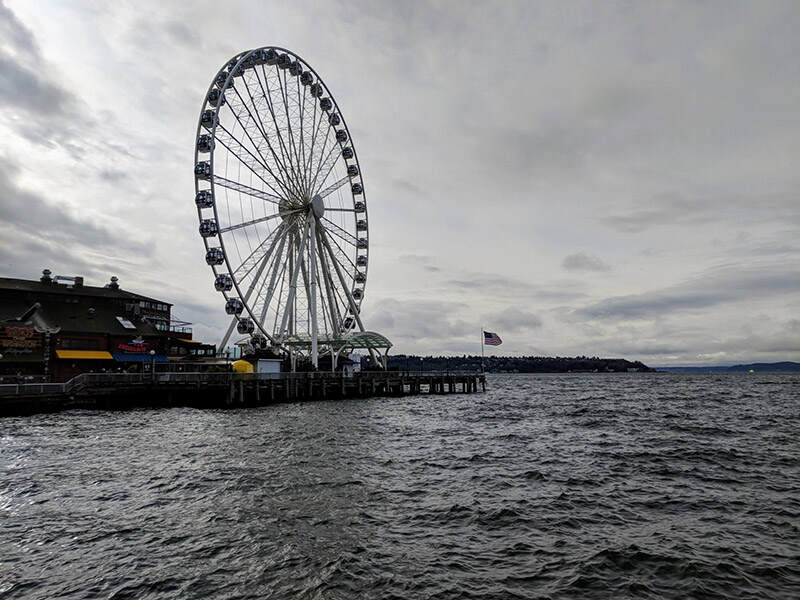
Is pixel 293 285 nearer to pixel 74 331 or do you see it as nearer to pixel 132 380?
pixel 132 380

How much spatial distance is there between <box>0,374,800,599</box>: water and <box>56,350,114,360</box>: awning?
2550 centimetres

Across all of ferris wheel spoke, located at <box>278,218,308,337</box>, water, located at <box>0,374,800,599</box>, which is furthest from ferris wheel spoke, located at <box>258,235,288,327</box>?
water, located at <box>0,374,800,599</box>

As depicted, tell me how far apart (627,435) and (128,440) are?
2814 cm

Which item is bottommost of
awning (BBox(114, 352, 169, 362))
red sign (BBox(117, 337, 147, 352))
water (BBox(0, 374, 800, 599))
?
water (BBox(0, 374, 800, 599))

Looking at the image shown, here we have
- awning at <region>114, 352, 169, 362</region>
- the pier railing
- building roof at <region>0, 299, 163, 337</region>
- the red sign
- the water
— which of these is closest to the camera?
the water

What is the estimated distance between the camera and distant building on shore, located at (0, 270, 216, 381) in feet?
161

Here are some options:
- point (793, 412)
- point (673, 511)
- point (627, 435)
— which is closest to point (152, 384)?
→ point (627, 435)

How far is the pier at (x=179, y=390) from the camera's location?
3734cm

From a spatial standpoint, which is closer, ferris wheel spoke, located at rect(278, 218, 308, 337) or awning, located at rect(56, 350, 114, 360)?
awning, located at rect(56, 350, 114, 360)

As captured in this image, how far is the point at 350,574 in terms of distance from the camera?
34.7ft

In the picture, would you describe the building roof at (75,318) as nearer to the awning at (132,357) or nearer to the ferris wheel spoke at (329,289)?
the awning at (132,357)

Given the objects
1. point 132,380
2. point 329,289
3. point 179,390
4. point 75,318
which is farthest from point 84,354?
point 329,289

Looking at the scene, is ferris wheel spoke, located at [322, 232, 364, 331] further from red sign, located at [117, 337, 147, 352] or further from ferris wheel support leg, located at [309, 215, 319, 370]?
red sign, located at [117, 337, 147, 352]

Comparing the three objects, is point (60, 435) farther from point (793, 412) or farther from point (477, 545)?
point (793, 412)
